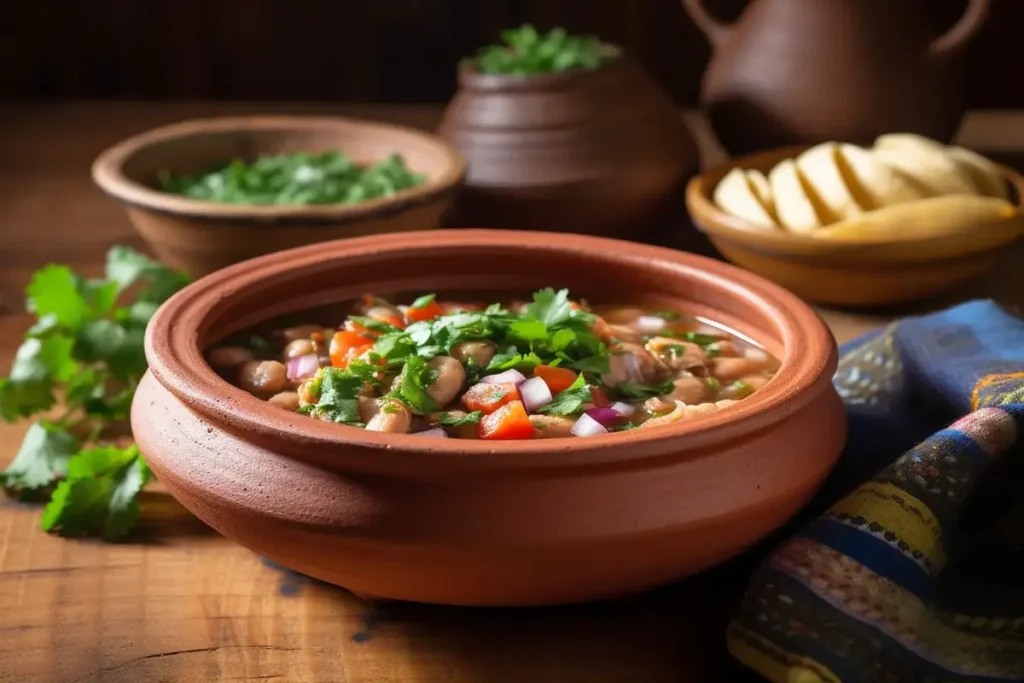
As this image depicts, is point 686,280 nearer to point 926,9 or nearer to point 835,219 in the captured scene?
point 835,219

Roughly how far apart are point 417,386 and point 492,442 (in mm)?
186

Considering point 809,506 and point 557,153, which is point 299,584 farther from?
point 557,153

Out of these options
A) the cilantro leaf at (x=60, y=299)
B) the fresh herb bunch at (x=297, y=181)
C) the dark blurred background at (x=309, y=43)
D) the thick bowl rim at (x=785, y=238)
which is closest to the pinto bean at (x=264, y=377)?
the cilantro leaf at (x=60, y=299)

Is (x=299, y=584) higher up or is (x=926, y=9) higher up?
(x=926, y=9)

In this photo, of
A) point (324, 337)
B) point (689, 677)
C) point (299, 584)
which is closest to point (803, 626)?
point (689, 677)

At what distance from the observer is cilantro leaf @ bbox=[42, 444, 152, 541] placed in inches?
50.6

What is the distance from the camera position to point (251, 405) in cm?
106

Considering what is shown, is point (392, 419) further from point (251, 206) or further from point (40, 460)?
point (251, 206)

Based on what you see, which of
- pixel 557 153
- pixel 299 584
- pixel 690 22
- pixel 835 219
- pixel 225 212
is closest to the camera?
pixel 299 584

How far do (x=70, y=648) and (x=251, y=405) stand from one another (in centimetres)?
27

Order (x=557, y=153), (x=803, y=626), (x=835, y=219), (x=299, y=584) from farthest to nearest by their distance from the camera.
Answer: (x=557, y=153)
(x=835, y=219)
(x=299, y=584)
(x=803, y=626)

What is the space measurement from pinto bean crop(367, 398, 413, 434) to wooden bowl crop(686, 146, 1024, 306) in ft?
2.85

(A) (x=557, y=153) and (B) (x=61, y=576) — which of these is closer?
(B) (x=61, y=576)

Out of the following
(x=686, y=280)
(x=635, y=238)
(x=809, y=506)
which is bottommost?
(x=635, y=238)
